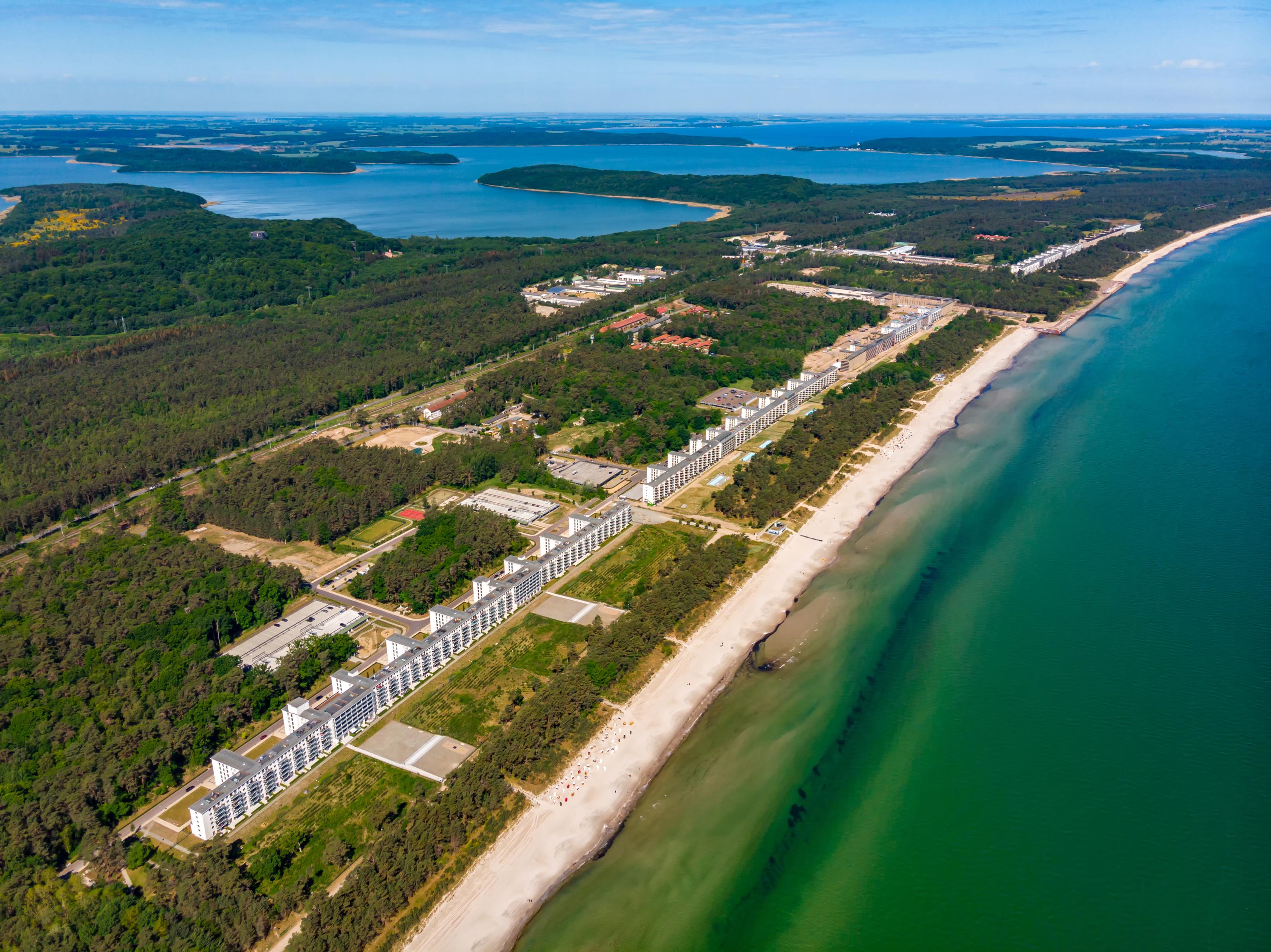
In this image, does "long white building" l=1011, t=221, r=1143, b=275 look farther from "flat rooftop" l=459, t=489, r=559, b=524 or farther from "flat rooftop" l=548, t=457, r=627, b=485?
"flat rooftop" l=459, t=489, r=559, b=524

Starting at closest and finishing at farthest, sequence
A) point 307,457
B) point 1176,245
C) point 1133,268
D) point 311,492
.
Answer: point 311,492 → point 307,457 → point 1133,268 → point 1176,245

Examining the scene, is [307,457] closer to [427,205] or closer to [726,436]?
[726,436]

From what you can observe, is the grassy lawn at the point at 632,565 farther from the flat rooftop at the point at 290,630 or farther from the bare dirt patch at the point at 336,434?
the bare dirt patch at the point at 336,434

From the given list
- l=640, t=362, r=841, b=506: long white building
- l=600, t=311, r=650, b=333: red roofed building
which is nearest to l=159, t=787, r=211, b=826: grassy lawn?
l=640, t=362, r=841, b=506: long white building

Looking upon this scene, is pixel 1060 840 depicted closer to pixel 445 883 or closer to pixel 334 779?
pixel 445 883

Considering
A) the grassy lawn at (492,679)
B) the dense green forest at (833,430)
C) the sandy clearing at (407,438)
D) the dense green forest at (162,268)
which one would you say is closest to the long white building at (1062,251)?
the dense green forest at (833,430)

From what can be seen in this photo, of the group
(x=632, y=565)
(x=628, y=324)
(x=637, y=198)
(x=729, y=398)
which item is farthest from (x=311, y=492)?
(x=637, y=198)
